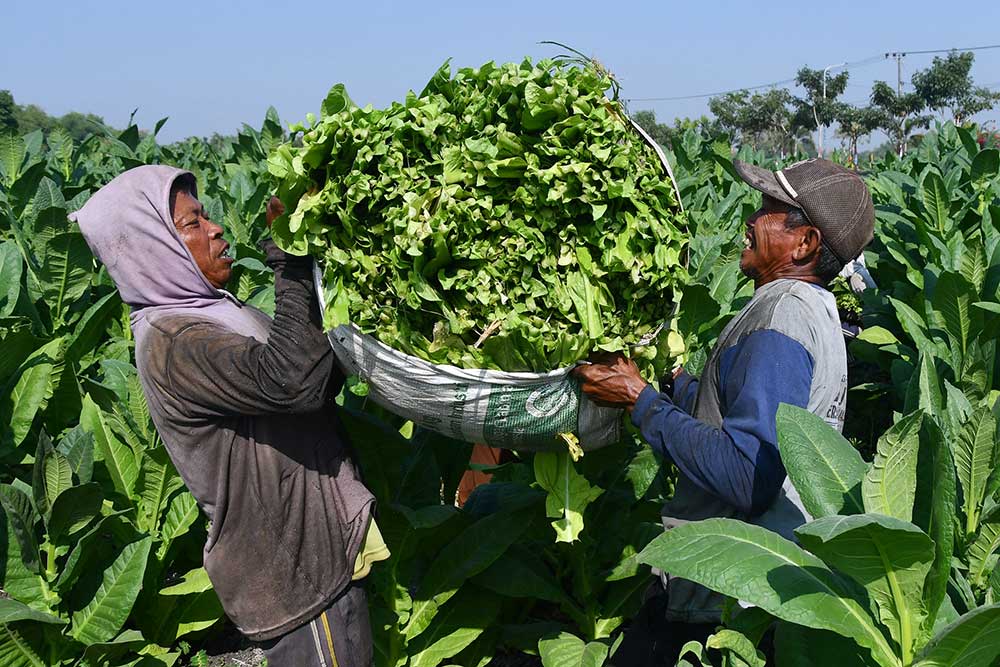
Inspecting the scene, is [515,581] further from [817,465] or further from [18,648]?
[18,648]

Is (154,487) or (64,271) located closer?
(154,487)

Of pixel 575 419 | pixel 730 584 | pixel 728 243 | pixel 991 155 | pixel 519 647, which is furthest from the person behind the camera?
pixel 991 155

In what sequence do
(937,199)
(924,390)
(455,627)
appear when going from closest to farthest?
(924,390)
(455,627)
(937,199)

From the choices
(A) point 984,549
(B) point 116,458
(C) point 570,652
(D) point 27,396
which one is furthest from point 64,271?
(A) point 984,549

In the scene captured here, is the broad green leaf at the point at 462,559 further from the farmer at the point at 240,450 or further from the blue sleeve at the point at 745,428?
the blue sleeve at the point at 745,428

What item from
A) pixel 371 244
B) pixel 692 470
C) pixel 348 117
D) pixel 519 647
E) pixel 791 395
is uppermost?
pixel 348 117

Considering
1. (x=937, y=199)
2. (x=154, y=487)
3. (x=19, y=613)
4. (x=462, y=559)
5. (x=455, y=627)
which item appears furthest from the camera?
(x=937, y=199)

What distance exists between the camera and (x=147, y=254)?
7.61 feet

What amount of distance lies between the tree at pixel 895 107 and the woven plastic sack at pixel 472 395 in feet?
247

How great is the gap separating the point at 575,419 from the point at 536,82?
77cm

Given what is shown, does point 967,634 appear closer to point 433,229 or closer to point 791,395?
point 791,395

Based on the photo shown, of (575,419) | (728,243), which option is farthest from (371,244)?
(728,243)

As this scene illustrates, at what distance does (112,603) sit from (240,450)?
122cm

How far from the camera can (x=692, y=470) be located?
88.9 inches
